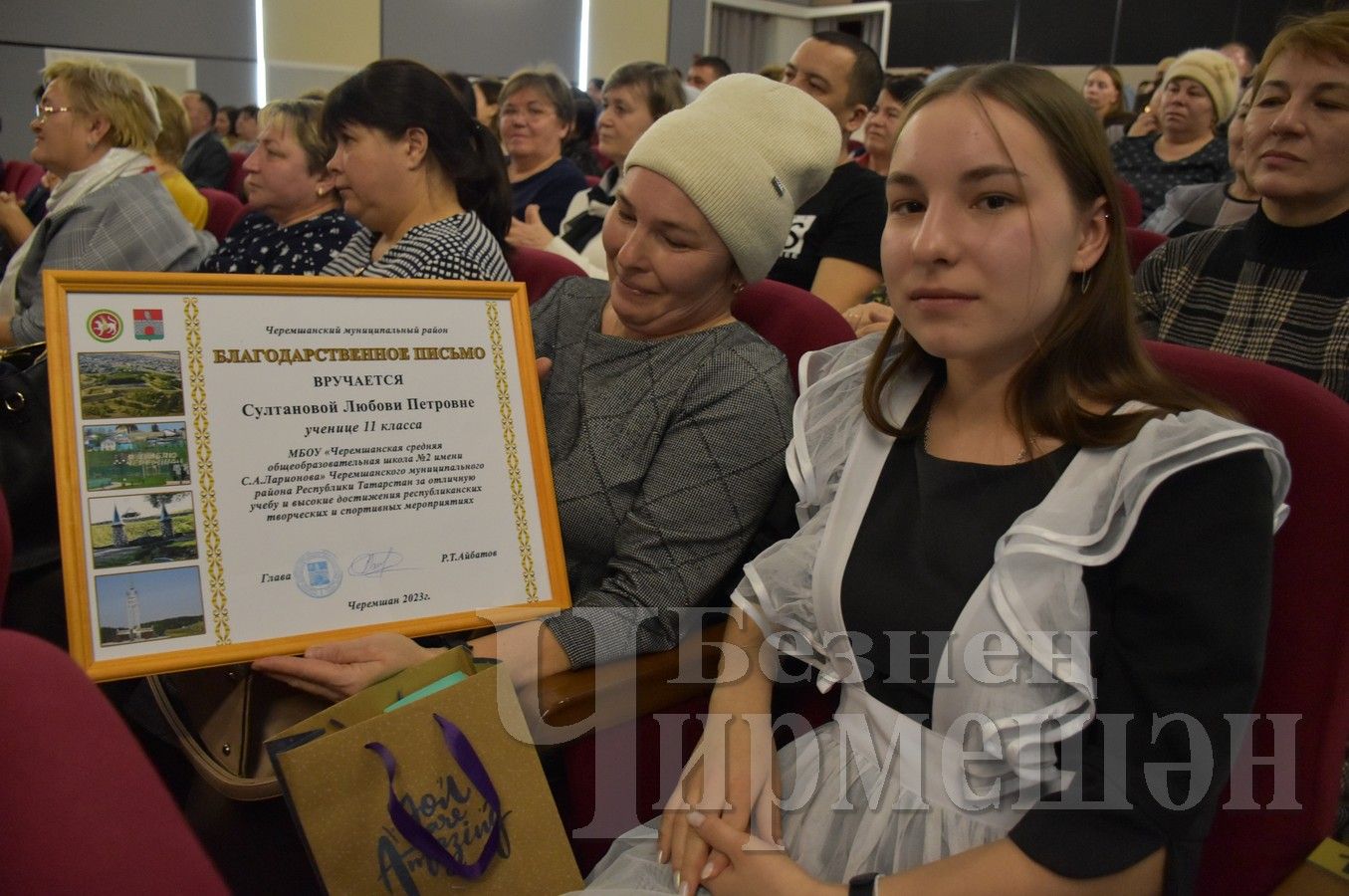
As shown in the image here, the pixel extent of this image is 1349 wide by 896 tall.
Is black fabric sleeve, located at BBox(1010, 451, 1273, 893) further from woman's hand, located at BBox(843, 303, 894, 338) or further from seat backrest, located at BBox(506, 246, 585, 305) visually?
seat backrest, located at BBox(506, 246, 585, 305)

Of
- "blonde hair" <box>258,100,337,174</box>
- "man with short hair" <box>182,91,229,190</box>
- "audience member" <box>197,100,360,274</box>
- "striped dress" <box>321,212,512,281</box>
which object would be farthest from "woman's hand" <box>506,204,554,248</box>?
"man with short hair" <box>182,91,229,190</box>

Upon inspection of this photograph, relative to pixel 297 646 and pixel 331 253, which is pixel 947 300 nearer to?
pixel 297 646

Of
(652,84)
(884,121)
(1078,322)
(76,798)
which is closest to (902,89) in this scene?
(884,121)

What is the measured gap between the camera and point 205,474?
3.86ft

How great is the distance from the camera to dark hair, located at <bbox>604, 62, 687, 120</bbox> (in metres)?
3.82

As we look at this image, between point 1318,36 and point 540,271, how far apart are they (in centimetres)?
144

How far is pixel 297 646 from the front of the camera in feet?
3.89

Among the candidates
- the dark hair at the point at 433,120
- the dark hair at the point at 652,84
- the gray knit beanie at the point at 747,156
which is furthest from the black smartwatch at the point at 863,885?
the dark hair at the point at 652,84

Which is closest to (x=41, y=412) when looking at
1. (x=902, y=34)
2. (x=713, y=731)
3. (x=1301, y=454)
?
(x=713, y=731)

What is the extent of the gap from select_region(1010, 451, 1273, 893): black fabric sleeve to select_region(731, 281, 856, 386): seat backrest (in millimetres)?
716

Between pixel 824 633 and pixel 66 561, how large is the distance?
0.85 meters

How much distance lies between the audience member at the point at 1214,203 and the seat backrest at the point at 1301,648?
1.82 metres

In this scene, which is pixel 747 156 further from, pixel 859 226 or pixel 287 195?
pixel 287 195
